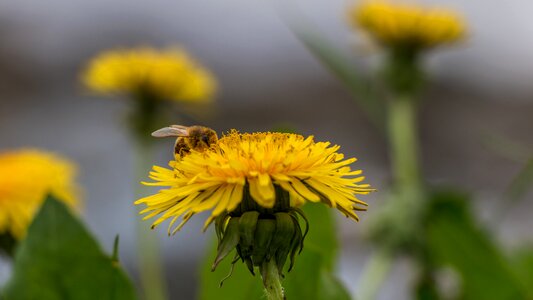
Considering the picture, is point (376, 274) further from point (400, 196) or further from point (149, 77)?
point (149, 77)

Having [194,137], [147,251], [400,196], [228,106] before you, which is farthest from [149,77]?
[228,106]

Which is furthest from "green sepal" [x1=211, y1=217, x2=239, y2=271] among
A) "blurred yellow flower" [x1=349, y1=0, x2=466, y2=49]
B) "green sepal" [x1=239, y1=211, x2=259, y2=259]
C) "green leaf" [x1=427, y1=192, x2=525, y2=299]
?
"blurred yellow flower" [x1=349, y1=0, x2=466, y2=49]

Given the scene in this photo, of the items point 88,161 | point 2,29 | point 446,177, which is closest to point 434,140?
point 446,177

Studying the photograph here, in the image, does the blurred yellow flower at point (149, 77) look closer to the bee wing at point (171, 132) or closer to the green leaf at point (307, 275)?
the green leaf at point (307, 275)

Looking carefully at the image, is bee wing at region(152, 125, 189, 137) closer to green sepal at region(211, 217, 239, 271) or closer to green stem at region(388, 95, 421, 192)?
green sepal at region(211, 217, 239, 271)

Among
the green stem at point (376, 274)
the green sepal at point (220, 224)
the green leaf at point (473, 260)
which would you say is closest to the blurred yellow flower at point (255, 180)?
the green sepal at point (220, 224)
